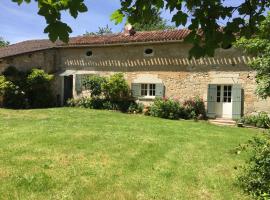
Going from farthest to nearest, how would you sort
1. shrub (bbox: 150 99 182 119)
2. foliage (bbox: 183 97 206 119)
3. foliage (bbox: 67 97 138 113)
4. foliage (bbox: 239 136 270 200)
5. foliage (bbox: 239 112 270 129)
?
foliage (bbox: 67 97 138 113)
foliage (bbox: 183 97 206 119)
shrub (bbox: 150 99 182 119)
foliage (bbox: 239 112 270 129)
foliage (bbox: 239 136 270 200)

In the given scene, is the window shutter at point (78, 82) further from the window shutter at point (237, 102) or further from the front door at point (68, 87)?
the window shutter at point (237, 102)

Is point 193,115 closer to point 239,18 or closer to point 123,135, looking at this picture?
point 123,135

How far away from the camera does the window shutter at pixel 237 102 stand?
1670 cm

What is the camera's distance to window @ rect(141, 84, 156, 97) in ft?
63.6

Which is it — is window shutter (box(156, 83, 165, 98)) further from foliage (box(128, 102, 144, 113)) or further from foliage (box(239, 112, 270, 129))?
foliage (box(239, 112, 270, 129))

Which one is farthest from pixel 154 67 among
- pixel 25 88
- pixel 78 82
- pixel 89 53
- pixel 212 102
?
pixel 25 88

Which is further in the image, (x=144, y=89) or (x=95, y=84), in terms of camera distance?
(x=95, y=84)

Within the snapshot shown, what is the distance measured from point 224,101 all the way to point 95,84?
656 cm

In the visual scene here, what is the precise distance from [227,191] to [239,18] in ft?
13.0

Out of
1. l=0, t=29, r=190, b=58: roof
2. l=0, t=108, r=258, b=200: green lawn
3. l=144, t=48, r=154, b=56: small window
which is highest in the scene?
l=0, t=29, r=190, b=58: roof

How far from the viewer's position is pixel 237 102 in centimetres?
1675

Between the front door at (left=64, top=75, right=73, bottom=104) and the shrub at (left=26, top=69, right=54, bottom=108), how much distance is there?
4.48 feet

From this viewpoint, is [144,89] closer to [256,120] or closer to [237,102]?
[237,102]

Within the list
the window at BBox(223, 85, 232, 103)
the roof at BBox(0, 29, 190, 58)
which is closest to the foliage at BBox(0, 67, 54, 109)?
the roof at BBox(0, 29, 190, 58)
